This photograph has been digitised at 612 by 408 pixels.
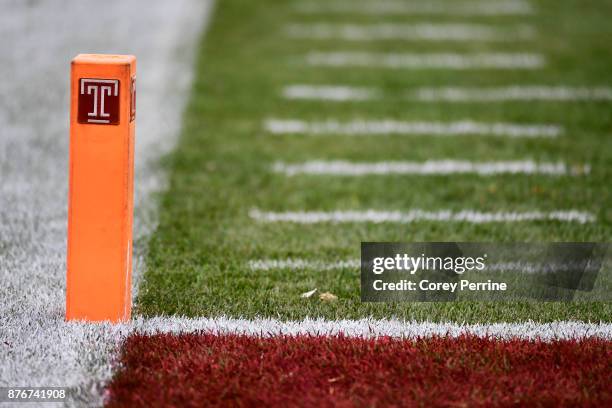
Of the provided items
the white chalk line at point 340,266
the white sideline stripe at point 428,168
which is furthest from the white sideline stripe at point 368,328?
the white sideline stripe at point 428,168

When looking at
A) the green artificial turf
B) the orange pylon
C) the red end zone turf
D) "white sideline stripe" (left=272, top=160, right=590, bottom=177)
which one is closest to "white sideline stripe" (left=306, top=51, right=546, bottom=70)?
the green artificial turf

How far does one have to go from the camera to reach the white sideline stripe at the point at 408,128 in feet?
26.1

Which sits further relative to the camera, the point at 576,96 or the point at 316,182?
the point at 576,96

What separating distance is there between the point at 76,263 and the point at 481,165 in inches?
157

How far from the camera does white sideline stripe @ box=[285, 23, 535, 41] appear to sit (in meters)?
12.2

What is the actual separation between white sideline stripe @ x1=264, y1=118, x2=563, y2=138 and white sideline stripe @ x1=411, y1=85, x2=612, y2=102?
3.04 feet

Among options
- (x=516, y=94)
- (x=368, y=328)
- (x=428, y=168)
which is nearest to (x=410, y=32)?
(x=516, y=94)

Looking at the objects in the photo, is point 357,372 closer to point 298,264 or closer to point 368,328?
point 368,328

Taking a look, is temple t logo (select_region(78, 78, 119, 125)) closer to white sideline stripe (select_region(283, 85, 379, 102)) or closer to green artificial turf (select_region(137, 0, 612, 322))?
green artificial turf (select_region(137, 0, 612, 322))

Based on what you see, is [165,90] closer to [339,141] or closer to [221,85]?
[221,85]

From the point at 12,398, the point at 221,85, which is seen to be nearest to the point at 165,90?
the point at 221,85

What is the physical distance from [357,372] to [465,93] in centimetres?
641

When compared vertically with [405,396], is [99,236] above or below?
above

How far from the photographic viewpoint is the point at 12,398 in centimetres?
324
